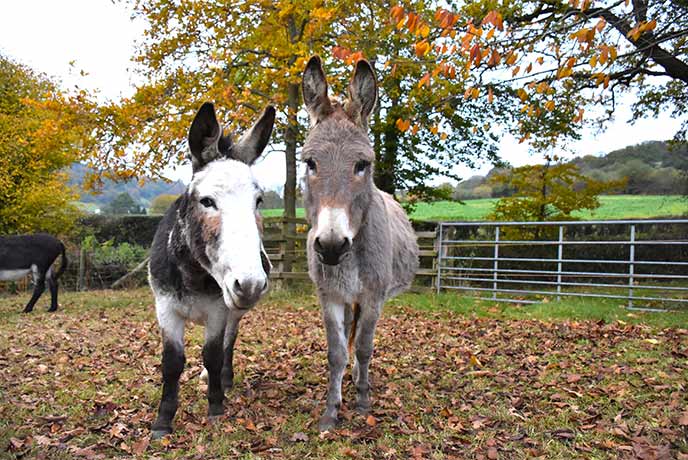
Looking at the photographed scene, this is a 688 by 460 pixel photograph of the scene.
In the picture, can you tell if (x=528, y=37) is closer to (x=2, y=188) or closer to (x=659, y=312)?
(x=659, y=312)

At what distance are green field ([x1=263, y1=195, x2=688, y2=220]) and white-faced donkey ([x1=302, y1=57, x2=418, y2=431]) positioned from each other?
415 inches

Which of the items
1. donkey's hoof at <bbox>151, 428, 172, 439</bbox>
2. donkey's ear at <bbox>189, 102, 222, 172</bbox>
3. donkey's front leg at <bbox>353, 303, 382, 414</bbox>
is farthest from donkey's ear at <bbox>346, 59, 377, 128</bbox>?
donkey's hoof at <bbox>151, 428, 172, 439</bbox>

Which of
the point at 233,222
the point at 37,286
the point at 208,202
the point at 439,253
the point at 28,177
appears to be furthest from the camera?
the point at 28,177

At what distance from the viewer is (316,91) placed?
3566 mm

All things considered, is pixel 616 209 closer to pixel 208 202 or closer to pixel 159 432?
pixel 208 202

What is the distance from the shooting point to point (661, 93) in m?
12.1

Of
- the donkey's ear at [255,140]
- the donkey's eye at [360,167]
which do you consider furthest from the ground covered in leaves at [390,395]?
the donkey's ear at [255,140]

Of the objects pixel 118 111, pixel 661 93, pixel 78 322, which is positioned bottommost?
pixel 78 322

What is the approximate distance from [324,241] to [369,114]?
1.23 metres

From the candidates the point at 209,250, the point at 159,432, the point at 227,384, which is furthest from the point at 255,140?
the point at 227,384

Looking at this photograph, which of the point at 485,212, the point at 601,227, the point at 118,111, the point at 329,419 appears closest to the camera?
the point at 329,419

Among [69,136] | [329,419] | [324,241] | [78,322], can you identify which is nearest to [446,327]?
[329,419]

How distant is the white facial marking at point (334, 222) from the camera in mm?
2932

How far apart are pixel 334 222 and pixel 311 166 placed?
23.5 inches
